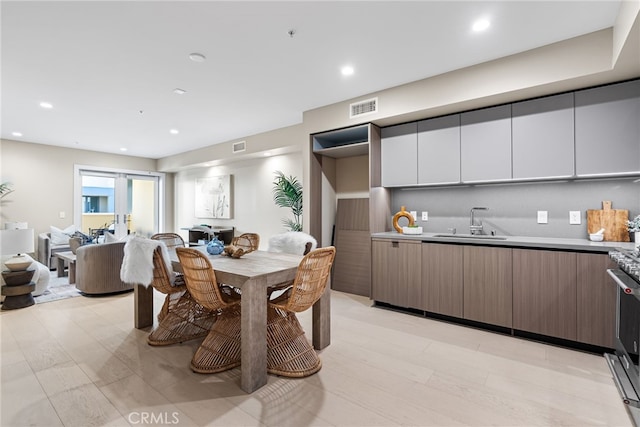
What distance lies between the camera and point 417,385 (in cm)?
210

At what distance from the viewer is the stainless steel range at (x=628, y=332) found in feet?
6.03

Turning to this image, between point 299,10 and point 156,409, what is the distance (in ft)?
9.22

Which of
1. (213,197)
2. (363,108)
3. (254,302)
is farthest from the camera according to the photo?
(213,197)

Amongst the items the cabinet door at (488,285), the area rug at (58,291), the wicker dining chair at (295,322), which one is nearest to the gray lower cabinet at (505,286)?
the cabinet door at (488,285)

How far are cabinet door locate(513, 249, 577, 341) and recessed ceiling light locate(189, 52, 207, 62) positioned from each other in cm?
345

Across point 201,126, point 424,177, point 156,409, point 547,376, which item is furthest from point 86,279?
point 547,376

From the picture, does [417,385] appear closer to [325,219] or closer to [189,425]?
[189,425]

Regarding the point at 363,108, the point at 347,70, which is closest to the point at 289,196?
the point at 363,108

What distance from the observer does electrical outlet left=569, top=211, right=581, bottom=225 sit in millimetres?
2986

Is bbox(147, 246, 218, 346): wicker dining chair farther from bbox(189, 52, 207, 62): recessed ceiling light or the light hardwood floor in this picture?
bbox(189, 52, 207, 62): recessed ceiling light

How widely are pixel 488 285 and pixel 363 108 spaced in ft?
8.06

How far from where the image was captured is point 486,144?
3.24 meters

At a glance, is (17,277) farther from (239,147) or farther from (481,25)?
(481,25)

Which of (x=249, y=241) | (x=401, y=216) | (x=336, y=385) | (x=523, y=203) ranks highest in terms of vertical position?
(x=523, y=203)
